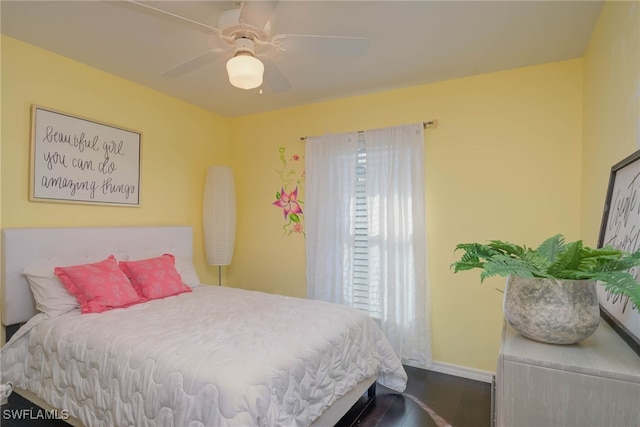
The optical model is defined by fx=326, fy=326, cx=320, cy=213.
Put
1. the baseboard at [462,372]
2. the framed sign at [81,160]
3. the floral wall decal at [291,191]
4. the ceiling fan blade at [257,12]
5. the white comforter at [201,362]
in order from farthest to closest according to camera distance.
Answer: the floral wall decal at [291,191] → the baseboard at [462,372] → the framed sign at [81,160] → the ceiling fan blade at [257,12] → the white comforter at [201,362]

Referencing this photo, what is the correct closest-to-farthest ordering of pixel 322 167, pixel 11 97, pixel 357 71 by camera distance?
1. pixel 11 97
2. pixel 357 71
3. pixel 322 167

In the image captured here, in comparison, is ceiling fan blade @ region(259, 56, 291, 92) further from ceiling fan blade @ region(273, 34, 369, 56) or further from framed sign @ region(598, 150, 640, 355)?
framed sign @ region(598, 150, 640, 355)

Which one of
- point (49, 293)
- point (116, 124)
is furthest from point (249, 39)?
point (49, 293)

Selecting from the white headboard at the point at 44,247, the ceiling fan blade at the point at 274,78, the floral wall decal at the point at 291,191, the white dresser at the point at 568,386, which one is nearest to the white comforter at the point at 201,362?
the white headboard at the point at 44,247

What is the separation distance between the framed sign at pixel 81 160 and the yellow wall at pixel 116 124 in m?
0.06

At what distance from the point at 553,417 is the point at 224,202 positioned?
3.21m

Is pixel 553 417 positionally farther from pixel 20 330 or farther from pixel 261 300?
pixel 20 330

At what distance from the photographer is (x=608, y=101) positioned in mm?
1738

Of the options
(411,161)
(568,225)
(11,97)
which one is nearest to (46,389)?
(11,97)

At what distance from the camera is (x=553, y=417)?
3.03 ft

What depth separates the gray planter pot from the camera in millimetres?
1011

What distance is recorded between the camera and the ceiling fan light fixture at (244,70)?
172cm

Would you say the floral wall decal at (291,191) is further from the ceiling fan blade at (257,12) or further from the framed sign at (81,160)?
the ceiling fan blade at (257,12)

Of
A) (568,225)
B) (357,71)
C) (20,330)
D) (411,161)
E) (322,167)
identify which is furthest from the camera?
(322,167)
